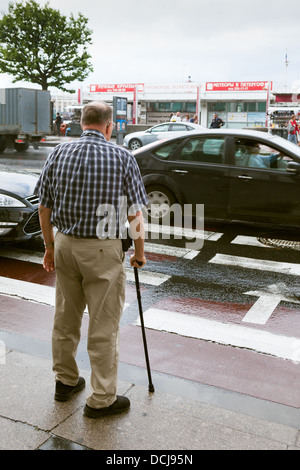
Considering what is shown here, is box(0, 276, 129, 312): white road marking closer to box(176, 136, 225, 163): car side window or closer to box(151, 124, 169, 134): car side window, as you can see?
box(176, 136, 225, 163): car side window

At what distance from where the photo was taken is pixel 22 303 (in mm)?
5477

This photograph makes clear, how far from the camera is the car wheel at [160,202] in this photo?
9008mm

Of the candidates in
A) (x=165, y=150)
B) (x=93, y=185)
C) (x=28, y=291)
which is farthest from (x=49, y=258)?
(x=165, y=150)

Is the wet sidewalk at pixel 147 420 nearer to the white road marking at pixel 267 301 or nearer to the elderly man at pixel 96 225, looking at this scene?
the elderly man at pixel 96 225

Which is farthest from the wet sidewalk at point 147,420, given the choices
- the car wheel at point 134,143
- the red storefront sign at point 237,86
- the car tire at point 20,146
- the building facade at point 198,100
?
the red storefront sign at point 237,86

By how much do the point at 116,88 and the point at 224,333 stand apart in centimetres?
4198

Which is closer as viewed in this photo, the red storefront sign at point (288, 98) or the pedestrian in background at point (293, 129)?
the pedestrian in background at point (293, 129)

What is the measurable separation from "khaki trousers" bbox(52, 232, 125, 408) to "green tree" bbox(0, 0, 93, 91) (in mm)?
34032

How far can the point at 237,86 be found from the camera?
136 ft

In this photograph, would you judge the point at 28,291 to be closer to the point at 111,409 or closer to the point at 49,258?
the point at 49,258

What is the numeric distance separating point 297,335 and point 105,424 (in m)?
2.34

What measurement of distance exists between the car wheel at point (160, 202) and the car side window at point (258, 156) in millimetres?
1282
